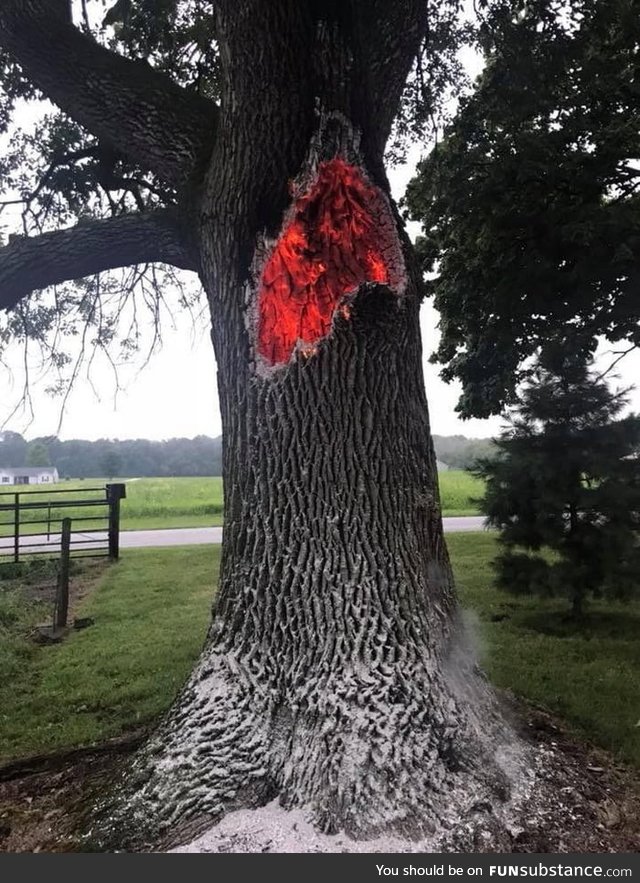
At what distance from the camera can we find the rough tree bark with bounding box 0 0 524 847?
8.63 feet

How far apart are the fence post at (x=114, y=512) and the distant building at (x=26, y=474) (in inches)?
66.9

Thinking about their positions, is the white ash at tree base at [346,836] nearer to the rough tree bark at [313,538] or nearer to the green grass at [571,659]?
the rough tree bark at [313,538]

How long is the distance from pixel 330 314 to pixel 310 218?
0.49 meters

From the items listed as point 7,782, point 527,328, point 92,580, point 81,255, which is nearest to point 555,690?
point 7,782

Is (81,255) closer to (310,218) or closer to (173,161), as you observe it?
(173,161)

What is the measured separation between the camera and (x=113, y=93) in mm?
3523

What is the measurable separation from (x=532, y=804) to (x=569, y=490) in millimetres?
4083

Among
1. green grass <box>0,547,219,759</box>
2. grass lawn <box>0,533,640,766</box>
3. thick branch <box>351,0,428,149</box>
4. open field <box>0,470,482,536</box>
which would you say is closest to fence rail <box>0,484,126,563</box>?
green grass <box>0,547,219,759</box>

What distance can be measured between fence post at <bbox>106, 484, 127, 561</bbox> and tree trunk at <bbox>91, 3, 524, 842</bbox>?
787 centimetres

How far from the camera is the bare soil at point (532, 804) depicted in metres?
2.50

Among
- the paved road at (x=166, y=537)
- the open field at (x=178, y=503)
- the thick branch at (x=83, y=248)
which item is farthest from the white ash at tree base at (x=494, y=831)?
the open field at (x=178, y=503)

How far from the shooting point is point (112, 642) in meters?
5.90

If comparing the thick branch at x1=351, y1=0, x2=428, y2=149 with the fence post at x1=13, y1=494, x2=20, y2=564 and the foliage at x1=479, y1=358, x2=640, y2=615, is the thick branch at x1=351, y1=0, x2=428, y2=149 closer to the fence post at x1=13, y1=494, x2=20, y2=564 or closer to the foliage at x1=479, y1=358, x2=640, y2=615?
the foliage at x1=479, y1=358, x2=640, y2=615

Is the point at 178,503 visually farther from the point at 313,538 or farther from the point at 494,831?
the point at 494,831
